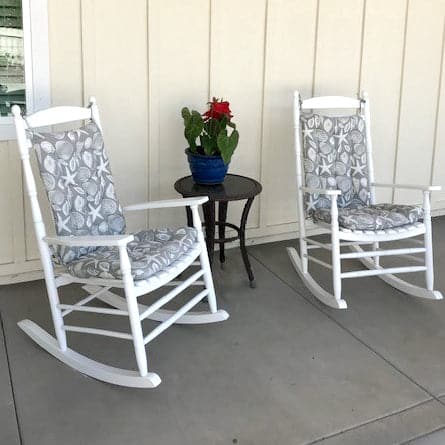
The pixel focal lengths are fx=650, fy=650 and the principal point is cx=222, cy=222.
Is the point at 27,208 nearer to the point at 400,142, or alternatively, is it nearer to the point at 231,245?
the point at 231,245

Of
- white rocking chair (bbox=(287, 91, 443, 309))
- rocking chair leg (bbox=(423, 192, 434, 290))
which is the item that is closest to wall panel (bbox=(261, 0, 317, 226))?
white rocking chair (bbox=(287, 91, 443, 309))

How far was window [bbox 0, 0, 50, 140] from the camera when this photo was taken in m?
3.08

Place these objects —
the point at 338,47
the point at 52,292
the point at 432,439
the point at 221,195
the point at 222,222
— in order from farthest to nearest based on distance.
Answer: the point at 338,47, the point at 222,222, the point at 221,195, the point at 52,292, the point at 432,439

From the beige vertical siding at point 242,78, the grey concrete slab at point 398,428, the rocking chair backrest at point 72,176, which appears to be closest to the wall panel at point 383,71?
the beige vertical siding at point 242,78

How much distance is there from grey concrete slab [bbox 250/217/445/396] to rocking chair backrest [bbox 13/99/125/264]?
1.13 meters

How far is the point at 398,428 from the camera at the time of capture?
2.27 metres

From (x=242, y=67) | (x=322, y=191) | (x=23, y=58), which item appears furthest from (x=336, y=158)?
(x=23, y=58)

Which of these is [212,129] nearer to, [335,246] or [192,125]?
[192,125]

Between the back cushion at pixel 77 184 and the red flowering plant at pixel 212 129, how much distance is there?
531 millimetres

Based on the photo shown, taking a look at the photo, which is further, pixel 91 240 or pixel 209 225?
pixel 209 225

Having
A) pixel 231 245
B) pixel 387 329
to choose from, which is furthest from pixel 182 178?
pixel 387 329

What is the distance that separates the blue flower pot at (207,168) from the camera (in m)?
3.29

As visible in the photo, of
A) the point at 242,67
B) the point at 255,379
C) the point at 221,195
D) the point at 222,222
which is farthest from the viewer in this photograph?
the point at 242,67

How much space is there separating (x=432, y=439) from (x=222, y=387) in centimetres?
77
